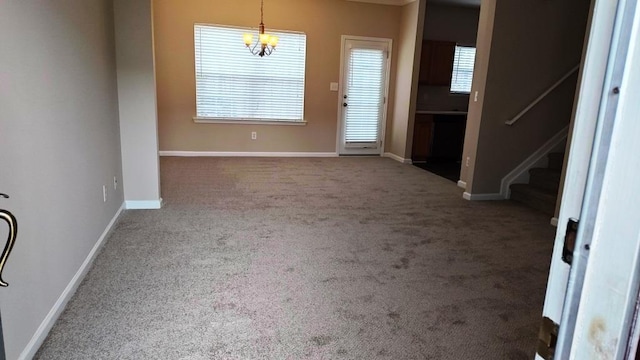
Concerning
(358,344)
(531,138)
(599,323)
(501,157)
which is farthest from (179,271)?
(531,138)

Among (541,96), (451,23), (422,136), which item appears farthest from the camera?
(451,23)

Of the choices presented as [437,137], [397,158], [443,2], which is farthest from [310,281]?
[443,2]

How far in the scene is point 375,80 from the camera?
24.9ft

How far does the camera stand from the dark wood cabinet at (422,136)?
24.5 feet

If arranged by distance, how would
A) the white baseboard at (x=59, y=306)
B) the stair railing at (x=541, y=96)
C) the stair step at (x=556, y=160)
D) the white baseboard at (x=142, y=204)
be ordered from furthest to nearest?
the stair step at (x=556, y=160)
the stair railing at (x=541, y=96)
the white baseboard at (x=142, y=204)
the white baseboard at (x=59, y=306)

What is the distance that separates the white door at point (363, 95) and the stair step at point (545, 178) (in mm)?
3267

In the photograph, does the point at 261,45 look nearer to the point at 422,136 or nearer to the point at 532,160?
the point at 422,136

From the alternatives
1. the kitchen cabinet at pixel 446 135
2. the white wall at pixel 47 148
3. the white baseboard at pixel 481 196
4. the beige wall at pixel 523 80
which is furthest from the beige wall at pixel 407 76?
the white wall at pixel 47 148

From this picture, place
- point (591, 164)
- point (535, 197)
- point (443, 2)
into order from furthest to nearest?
point (443, 2) → point (535, 197) → point (591, 164)

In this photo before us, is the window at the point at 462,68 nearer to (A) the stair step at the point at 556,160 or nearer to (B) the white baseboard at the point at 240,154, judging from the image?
(B) the white baseboard at the point at 240,154

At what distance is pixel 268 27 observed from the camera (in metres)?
6.91

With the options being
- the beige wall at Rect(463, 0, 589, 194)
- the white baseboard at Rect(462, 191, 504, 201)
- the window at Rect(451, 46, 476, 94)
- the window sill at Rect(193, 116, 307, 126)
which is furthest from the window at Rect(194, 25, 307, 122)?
the white baseboard at Rect(462, 191, 504, 201)

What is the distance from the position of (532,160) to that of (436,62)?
3.16 meters

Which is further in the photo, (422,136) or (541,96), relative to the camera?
(422,136)
